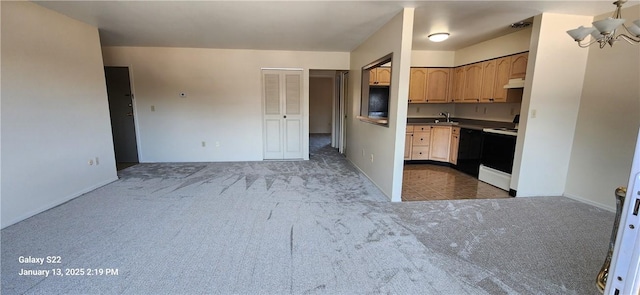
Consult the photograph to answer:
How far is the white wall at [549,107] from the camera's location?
3162 millimetres

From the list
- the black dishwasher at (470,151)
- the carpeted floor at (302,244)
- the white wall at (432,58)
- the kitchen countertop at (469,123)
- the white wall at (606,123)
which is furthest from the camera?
the white wall at (432,58)

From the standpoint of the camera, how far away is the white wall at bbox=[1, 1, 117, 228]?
2.58m

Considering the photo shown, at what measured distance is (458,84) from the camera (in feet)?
17.4

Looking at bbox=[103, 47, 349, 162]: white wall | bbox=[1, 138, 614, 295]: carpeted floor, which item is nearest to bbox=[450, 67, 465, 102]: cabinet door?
bbox=[103, 47, 349, 162]: white wall

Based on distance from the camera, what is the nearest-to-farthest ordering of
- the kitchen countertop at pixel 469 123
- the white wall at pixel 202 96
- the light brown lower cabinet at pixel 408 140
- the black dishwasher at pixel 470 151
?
the black dishwasher at pixel 470 151
the kitchen countertop at pixel 469 123
the white wall at pixel 202 96
the light brown lower cabinet at pixel 408 140

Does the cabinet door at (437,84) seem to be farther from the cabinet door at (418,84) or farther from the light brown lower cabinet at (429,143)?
the light brown lower cabinet at (429,143)

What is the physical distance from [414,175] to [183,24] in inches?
169

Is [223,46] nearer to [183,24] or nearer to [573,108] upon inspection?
[183,24]

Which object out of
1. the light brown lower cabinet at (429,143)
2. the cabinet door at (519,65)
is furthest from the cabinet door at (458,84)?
the cabinet door at (519,65)

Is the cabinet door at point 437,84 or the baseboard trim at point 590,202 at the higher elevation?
the cabinet door at point 437,84

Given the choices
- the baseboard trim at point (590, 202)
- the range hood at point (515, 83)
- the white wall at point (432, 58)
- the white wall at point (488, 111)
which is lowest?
A: the baseboard trim at point (590, 202)

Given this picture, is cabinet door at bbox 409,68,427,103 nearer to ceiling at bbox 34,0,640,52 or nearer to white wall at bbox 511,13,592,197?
ceiling at bbox 34,0,640,52

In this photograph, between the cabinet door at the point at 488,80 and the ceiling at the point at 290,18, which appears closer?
the ceiling at the point at 290,18

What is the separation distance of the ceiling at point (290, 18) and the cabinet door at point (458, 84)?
705 millimetres
